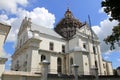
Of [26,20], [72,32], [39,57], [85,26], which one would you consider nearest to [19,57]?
[39,57]

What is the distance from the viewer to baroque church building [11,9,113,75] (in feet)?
92.0

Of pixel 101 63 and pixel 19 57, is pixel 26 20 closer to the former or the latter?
pixel 19 57

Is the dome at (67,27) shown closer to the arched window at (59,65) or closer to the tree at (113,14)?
the arched window at (59,65)

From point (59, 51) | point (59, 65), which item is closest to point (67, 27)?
point (59, 51)

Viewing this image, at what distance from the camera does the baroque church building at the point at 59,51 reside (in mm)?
28047

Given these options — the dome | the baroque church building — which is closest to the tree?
the baroque church building

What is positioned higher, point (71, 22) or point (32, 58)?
point (71, 22)

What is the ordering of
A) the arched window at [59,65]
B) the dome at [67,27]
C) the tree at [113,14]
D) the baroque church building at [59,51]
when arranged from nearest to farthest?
the tree at [113,14] → the baroque church building at [59,51] → the arched window at [59,65] → the dome at [67,27]

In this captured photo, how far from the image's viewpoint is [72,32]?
123ft

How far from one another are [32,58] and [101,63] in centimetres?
1514

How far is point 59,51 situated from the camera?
33188mm

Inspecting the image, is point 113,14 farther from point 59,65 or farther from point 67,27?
point 67,27

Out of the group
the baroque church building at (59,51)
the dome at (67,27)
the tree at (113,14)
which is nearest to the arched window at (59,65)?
the baroque church building at (59,51)

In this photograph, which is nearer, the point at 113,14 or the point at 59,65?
the point at 113,14
